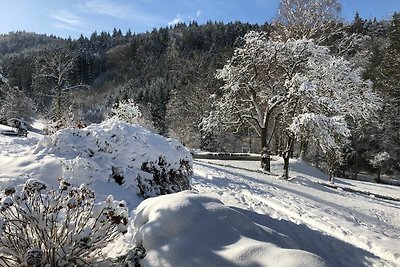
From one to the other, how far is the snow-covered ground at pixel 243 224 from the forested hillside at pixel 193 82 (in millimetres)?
3416

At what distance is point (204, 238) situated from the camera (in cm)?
311

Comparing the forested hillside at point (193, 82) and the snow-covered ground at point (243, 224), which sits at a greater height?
the forested hillside at point (193, 82)

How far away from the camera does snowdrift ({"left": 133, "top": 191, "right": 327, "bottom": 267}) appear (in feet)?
9.29

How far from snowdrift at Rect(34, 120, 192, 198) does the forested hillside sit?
153 centimetres

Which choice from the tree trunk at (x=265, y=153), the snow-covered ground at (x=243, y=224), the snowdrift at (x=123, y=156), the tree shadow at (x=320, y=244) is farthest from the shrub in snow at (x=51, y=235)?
the tree trunk at (x=265, y=153)

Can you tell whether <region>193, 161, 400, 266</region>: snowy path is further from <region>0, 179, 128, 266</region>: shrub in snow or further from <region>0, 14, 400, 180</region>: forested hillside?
<region>0, 14, 400, 180</region>: forested hillside

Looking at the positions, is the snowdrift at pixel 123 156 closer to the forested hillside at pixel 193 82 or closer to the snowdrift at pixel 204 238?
the forested hillside at pixel 193 82

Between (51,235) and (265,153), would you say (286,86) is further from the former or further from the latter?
(51,235)

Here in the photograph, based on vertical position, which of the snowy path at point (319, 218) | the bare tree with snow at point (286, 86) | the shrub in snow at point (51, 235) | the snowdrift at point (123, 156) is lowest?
the snowy path at point (319, 218)

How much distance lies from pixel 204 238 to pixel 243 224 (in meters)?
0.43

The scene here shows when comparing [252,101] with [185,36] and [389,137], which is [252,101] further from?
[185,36]

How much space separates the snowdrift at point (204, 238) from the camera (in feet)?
9.29

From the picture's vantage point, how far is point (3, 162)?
6781 mm

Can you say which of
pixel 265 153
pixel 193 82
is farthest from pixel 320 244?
pixel 193 82
